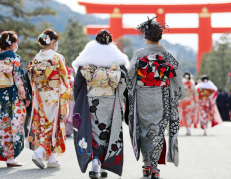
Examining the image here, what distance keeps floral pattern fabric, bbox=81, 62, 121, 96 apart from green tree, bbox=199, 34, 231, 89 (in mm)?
22186

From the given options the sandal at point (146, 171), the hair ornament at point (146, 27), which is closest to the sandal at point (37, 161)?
the sandal at point (146, 171)

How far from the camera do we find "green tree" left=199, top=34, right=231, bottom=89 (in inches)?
1005

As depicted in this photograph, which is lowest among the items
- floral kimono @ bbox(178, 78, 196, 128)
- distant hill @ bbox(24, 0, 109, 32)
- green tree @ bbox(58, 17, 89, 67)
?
floral kimono @ bbox(178, 78, 196, 128)

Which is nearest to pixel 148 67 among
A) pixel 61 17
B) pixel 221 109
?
pixel 221 109

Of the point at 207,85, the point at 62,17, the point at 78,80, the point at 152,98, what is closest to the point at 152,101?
the point at 152,98

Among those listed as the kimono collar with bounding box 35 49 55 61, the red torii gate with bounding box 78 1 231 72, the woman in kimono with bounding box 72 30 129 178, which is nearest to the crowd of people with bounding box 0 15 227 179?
the woman in kimono with bounding box 72 30 129 178

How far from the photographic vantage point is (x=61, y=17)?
86.5 metres

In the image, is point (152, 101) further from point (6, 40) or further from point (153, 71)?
point (6, 40)

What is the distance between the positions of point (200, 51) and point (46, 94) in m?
26.6

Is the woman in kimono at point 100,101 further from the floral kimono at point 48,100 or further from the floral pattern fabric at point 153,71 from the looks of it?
the floral kimono at point 48,100

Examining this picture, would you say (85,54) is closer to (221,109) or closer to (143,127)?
(143,127)

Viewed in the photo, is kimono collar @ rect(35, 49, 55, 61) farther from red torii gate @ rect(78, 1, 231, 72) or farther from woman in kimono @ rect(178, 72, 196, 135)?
red torii gate @ rect(78, 1, 231, 72)

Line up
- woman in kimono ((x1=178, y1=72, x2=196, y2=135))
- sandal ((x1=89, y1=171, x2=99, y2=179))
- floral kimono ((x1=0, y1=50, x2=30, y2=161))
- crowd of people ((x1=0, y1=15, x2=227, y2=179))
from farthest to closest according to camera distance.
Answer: woman in kimono ((x1=178, y1=72, x2=196, y2=135)), floral kimono ((x1=0, y1=50, x2=30, y2=161)), crowd of people ((x1=0, y1=15, x2=227, y2=179)), sandal ((x1=89, y1=171, x2=99, y2=179))

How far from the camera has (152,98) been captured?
439 cm
